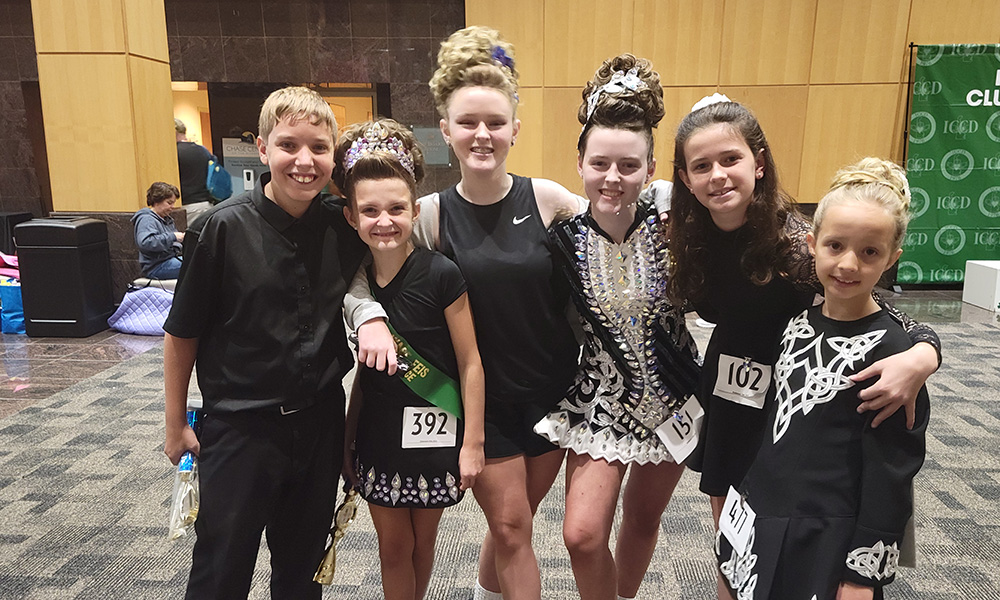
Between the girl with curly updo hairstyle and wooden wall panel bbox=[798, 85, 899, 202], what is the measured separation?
20.8ft

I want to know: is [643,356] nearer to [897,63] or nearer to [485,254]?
[485,254]

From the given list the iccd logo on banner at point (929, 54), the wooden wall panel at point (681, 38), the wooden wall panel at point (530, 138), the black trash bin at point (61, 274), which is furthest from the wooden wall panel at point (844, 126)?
the black trash bin at point (61, 274)

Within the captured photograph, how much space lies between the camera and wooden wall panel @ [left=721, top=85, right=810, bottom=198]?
7.11 m

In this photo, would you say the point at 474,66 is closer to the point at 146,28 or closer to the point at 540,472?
the point at 540,472

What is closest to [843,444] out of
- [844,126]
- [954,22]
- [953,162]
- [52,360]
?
[52,360]

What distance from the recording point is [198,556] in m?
1.62

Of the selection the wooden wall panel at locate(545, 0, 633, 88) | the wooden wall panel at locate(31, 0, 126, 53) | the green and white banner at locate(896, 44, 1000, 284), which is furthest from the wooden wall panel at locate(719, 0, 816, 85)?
the wooden wall panel at locate(31, 0, 126, 53)

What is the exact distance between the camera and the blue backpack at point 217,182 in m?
7.21

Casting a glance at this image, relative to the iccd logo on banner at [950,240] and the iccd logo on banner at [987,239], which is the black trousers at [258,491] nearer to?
the iccd logo on banner at [950,240]

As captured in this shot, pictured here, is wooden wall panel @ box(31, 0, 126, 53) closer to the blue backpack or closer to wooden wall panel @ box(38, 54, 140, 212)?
wooden wall panel @ box(38, 54, 140, 212)

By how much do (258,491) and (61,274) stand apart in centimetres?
505

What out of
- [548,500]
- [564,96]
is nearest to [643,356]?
[548,500]

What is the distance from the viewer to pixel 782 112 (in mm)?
7164

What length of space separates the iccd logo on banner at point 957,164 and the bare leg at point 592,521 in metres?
7.44
